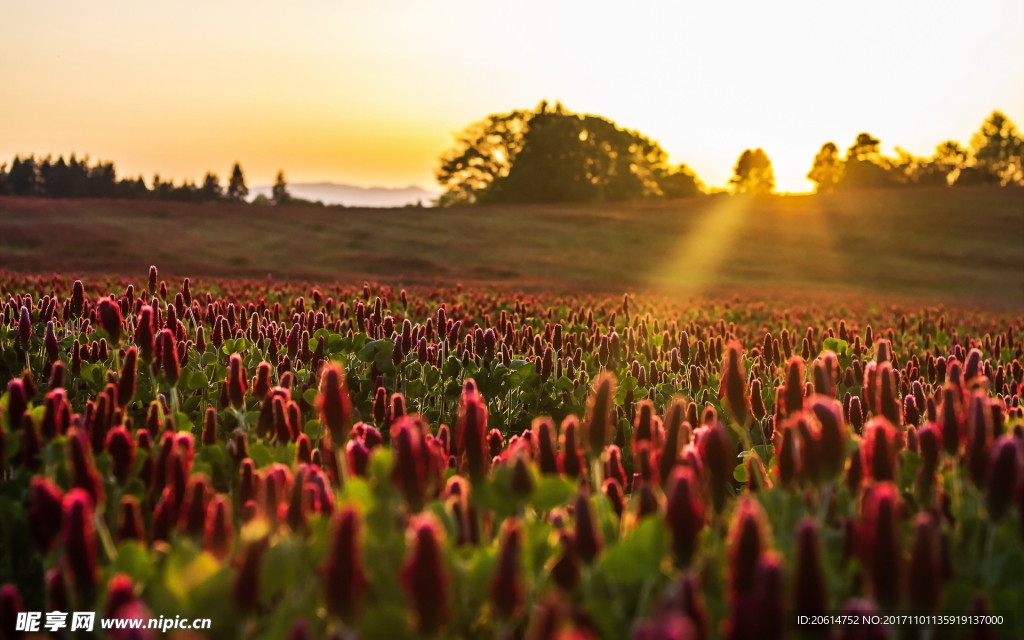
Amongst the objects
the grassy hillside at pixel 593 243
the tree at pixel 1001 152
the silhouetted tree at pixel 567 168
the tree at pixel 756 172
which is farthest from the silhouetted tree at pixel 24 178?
Result: the tree at pixel 1001 152

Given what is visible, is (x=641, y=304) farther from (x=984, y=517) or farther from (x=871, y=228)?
(x=871, y=228)

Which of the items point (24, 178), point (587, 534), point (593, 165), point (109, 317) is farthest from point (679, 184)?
point (587, 534)

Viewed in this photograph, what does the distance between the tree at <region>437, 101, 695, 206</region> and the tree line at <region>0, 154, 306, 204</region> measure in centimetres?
3604

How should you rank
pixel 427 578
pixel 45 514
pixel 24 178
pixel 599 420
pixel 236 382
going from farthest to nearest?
pixel 24 178 → pixel 236 382 → pixel 599 420 → pixel 45 514 → pixel 427 578

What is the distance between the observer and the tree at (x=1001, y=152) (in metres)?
125

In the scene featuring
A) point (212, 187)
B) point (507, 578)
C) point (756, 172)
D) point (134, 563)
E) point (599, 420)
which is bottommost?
point (134, 563)

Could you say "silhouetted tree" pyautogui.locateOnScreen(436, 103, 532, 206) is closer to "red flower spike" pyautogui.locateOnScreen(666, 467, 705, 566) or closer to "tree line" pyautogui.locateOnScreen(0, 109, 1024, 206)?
"tree line" pyautogui.locateOnScreen(0, 109, 1024, 206)

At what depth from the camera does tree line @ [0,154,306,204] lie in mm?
122688

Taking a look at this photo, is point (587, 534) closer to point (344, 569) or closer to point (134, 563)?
point (344, 569)

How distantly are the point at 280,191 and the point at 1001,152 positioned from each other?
4373 inches

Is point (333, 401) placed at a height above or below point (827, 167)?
below

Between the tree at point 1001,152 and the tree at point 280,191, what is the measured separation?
10295 centimetres

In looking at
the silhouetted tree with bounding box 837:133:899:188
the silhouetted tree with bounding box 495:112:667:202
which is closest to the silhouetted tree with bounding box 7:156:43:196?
the silhouetted tree with bounding box 495:112:667:202

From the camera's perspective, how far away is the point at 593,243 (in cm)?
5478
